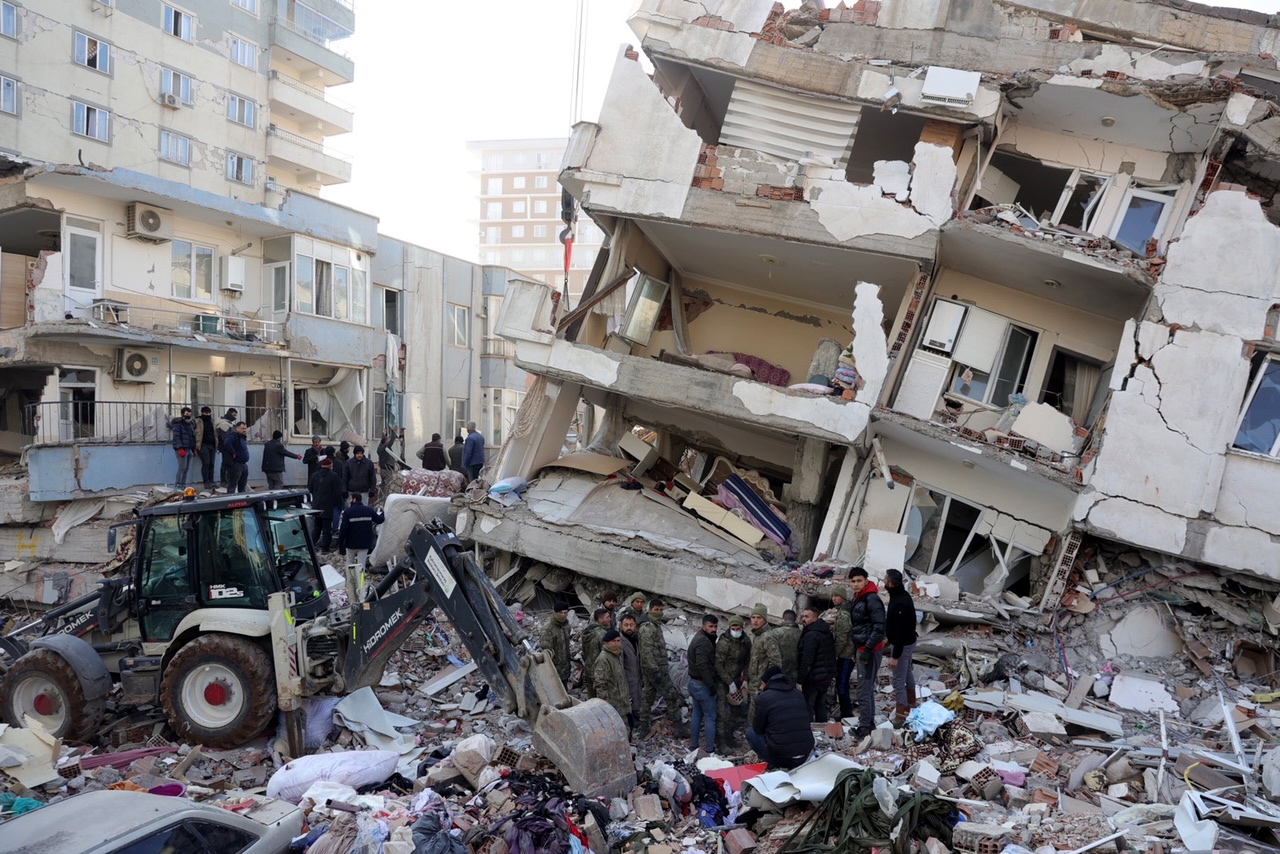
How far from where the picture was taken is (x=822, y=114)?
14047mm

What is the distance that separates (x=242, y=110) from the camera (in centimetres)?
2977

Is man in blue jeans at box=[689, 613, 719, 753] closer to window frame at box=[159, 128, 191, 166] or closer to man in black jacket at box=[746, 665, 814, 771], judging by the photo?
man in black jacket at box=[746, 665, 814, 771]

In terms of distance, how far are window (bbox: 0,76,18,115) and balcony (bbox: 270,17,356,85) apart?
31.6 ft

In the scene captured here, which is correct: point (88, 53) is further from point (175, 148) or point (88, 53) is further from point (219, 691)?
point (219, 691)

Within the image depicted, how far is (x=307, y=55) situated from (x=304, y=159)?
3.57 meters

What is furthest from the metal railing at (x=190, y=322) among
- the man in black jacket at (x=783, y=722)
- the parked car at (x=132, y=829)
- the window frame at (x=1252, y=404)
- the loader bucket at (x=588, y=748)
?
the window frame at (x=1252, y=404)


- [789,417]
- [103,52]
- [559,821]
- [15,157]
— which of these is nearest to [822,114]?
[789,417]

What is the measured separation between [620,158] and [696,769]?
32.1 feet

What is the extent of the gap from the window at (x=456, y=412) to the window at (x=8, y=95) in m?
13.8

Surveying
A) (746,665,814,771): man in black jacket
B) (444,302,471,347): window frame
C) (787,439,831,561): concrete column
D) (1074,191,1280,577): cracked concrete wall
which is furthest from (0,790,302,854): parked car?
(444,302,471,347): window frame

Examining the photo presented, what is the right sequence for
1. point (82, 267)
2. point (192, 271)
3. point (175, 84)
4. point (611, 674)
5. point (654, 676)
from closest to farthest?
point (611, 674), point (654, 676), point (82, 267), point (192, 271), point (175, 84)

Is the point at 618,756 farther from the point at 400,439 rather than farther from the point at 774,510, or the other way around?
the point at 400,439

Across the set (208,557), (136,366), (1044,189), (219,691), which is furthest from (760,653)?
(136,366)

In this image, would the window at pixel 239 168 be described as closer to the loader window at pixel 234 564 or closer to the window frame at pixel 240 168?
the window frame at pixel 240 168
